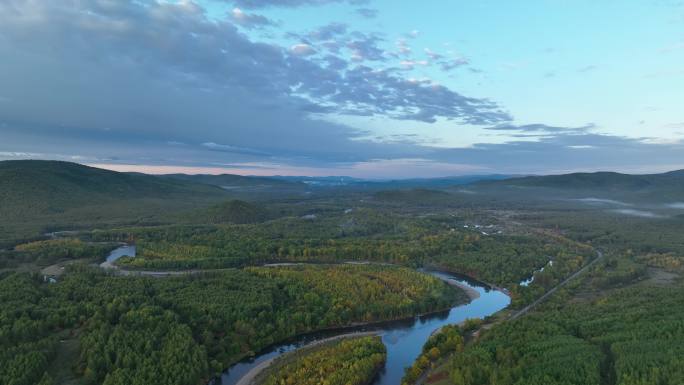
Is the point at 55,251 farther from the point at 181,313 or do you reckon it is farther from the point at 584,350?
the point at 584,350

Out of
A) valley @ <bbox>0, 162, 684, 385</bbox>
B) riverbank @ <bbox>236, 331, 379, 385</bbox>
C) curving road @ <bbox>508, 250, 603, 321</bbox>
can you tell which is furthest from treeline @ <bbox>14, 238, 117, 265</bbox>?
curving road @ <bbox>508, 250, 603, 321</bbox>

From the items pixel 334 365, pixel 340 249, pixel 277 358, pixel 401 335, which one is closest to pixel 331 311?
pixel 401 335

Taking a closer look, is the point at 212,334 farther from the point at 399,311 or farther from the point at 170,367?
the point at 399,311

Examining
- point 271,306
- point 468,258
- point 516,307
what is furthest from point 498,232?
point 271,306

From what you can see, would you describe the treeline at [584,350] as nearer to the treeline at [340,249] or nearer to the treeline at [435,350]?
the treeline at [435,350]

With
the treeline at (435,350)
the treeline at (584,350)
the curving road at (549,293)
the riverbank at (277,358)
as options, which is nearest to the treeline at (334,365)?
the riverbank at (277,358)

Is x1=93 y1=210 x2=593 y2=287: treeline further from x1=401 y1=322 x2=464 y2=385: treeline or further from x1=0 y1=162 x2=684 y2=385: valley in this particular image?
x1=401 y1=322 x2=464 y2=385: treeline

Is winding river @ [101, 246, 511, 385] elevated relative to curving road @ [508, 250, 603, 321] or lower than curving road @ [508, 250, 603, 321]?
lower
